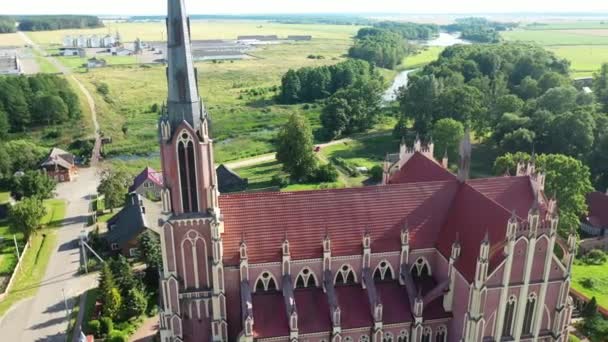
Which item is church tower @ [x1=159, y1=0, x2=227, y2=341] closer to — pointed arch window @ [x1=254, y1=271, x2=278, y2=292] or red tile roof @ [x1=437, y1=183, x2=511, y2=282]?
pointed arch window @ [x1=254, y1=271, x2=278, y2=292]

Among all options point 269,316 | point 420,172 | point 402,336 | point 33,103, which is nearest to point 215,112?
point 33,103

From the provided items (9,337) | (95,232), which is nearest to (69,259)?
(95,232)

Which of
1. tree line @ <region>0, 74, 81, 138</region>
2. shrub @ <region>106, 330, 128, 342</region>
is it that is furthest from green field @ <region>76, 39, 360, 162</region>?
shrub @ <region>106, 330, 128, 342</region>

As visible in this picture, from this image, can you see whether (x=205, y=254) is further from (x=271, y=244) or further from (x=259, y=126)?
(x=259, y=126)

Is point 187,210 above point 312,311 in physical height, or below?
above

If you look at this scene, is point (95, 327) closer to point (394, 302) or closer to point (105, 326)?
point (105, 326)

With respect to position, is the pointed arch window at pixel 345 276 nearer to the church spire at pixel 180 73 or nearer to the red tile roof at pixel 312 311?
the red tile roof at pixel 312 311
